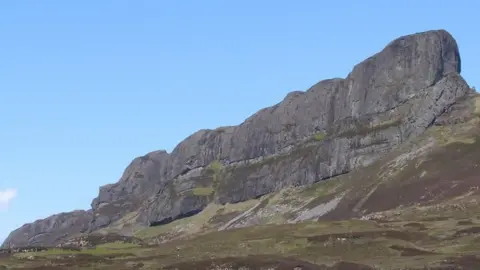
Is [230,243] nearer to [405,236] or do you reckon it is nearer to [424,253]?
[405,236]

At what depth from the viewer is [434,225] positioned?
366 ft

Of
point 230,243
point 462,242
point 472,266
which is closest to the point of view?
point 472,266

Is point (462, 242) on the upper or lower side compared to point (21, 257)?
lower

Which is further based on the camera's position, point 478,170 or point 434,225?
point 478,170

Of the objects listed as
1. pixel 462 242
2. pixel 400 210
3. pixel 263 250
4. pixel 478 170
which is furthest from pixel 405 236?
pixel 478 170

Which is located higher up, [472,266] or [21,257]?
[21,257]

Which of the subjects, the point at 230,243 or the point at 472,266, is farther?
the point at 230,243

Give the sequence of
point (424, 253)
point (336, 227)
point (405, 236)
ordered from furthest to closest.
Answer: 1. point (336, 227)
2. point (405, 236)
3. point (424, 253)

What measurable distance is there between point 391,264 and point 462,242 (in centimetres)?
1967

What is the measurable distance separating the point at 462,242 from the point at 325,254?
18540 mm

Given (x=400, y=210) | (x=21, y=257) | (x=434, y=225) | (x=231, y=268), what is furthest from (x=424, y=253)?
(x=400, y=210)

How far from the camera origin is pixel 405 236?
318 ft

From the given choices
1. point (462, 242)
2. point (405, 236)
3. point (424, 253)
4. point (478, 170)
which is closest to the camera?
point (424, 253)

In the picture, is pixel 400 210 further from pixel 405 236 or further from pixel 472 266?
pixel 472 266
